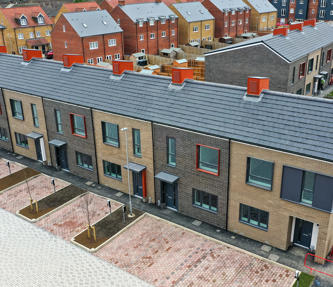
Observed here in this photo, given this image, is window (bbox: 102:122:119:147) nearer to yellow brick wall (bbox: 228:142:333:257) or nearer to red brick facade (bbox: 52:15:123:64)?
yellow brick wall (bbox: 228:142:333:257)

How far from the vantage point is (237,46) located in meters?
40.1

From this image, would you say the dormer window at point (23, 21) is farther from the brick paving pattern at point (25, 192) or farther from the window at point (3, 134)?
the brick paving pattern at point (25, 192)

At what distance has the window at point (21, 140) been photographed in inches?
1309

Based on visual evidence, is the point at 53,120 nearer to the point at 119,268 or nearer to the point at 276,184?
the point at 119,268

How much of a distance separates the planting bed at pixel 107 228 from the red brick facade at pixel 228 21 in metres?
69.6

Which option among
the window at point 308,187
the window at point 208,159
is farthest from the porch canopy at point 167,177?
the window at point 308,187

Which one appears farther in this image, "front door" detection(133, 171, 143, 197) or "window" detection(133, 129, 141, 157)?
"front door" detection(133, 171, 143, 197)

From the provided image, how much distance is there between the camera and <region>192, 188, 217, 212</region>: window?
22.9 m

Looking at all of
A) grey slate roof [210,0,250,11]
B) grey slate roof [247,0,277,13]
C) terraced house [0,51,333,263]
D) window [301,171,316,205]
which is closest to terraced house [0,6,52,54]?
grey slate roof [210,0,250,11]

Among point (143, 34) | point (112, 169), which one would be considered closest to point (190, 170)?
point (112, 169)

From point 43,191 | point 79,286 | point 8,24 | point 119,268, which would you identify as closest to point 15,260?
point 79,286

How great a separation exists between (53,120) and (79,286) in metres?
15.5

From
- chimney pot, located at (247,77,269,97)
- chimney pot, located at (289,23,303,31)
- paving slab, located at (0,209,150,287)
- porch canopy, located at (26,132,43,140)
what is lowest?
paving slab, located at (0,209,150,287)

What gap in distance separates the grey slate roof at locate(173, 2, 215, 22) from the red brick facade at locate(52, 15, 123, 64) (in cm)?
1925
